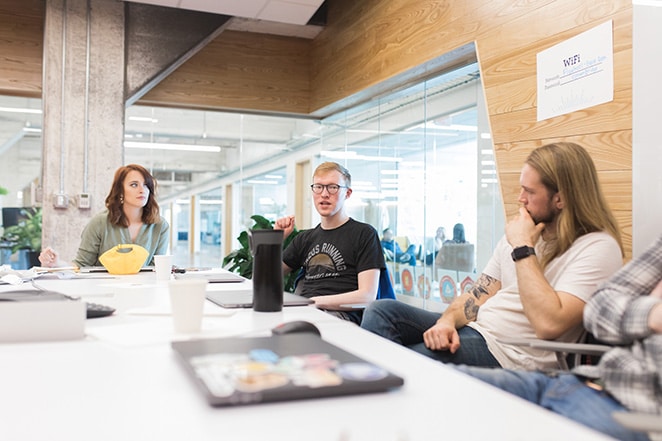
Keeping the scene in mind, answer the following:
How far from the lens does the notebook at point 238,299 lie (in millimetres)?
1592

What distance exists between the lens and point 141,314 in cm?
146

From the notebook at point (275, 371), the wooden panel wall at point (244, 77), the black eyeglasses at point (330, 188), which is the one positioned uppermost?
the wooden panel wall at point (244, 77)

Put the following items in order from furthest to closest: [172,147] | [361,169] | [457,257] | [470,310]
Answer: [172,147], [361,169], [457,257], [470,310]

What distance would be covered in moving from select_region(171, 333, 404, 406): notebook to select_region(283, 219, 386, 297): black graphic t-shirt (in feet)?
5.73

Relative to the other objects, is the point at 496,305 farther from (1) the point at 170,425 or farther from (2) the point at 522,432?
(1) the point at 170,425

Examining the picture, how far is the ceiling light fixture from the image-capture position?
6.11 metres

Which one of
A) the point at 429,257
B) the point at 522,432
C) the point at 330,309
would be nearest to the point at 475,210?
the point at 429,257

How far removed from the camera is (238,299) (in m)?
→ 1.68

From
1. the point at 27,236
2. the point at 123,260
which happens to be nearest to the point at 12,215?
the point at 27,236

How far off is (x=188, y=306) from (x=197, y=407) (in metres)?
0.51

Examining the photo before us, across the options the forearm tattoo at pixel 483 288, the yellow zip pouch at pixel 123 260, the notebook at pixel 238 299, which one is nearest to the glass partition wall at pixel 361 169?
the forearm tattoo at pixel 483 288

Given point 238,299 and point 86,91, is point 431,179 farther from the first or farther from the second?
point 238,299

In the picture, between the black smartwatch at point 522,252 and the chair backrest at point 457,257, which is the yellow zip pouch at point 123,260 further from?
the chair backrest at point 457,257

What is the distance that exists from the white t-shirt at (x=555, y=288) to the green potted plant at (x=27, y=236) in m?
4.73
